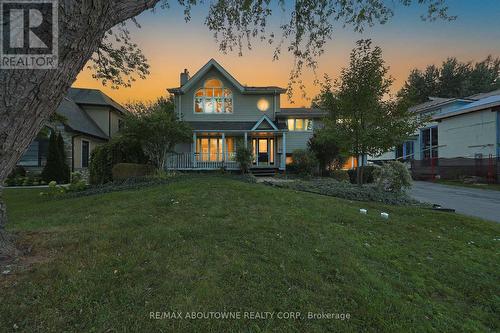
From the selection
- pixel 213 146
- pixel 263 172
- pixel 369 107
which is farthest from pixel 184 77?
pixel 369 107

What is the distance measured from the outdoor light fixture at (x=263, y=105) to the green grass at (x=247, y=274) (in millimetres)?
14698

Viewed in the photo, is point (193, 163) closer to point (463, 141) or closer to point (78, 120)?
point (78, 120)

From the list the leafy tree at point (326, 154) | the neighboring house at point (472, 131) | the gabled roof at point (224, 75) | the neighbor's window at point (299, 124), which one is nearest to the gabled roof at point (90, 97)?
the gabled roof at point (224, 75)

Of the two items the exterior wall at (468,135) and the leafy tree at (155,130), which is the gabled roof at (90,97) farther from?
the exterior wall at (468,135)

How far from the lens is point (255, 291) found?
263 cm

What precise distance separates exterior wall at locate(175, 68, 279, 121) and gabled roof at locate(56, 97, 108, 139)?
630 centimetres

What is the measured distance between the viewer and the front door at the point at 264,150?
64.5 ft

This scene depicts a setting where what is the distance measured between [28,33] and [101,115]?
22.3 m

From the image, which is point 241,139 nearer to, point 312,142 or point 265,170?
point 265,170

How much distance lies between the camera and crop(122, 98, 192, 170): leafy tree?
41.4 feet

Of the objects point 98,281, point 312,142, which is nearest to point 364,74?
point 312,142

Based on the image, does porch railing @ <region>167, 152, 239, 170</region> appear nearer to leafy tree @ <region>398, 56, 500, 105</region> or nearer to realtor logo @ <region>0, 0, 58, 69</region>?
realtor logo @ <region>0, 0, 58, 69</region>

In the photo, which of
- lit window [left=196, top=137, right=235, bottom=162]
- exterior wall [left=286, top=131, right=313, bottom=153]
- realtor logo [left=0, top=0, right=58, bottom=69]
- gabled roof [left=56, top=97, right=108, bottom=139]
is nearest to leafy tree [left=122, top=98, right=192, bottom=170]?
lit window [left=196, top=137, right=235, bottom=162]

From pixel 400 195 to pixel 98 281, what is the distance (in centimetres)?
982
